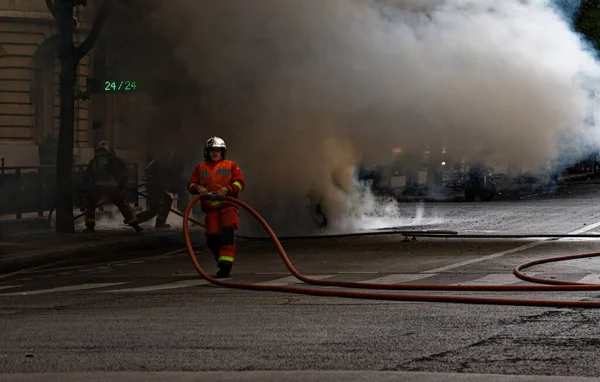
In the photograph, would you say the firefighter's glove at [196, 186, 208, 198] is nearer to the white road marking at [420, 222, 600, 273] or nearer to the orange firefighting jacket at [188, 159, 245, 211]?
the orange firefighting jacket at [188, 159, 245, 211]

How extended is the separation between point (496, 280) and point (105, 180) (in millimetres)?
11391

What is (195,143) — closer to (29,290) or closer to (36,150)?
(29,290)

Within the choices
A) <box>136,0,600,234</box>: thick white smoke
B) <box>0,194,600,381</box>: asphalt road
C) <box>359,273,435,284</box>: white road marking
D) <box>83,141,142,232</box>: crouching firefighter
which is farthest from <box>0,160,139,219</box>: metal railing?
<box>359,273,435,284</box>: white road marking

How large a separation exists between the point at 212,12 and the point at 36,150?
701 inches

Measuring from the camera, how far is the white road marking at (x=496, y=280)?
13.0 meters

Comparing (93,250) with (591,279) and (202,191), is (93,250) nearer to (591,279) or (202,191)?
(202,191)

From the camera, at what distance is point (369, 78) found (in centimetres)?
2141

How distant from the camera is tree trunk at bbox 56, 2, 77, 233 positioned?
72.4ft

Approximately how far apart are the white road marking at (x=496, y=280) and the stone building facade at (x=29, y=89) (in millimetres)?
24540

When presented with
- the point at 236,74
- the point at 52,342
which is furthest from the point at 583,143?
the point at 52,342

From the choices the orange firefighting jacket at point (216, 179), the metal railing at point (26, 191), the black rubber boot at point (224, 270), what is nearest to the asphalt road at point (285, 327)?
the black rubber boot at point (224, 270)

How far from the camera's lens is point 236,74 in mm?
21531

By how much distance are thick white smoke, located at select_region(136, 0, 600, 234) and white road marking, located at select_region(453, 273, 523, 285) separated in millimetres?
7263

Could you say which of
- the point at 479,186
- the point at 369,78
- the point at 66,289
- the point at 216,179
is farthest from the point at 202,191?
the point at 479,186
